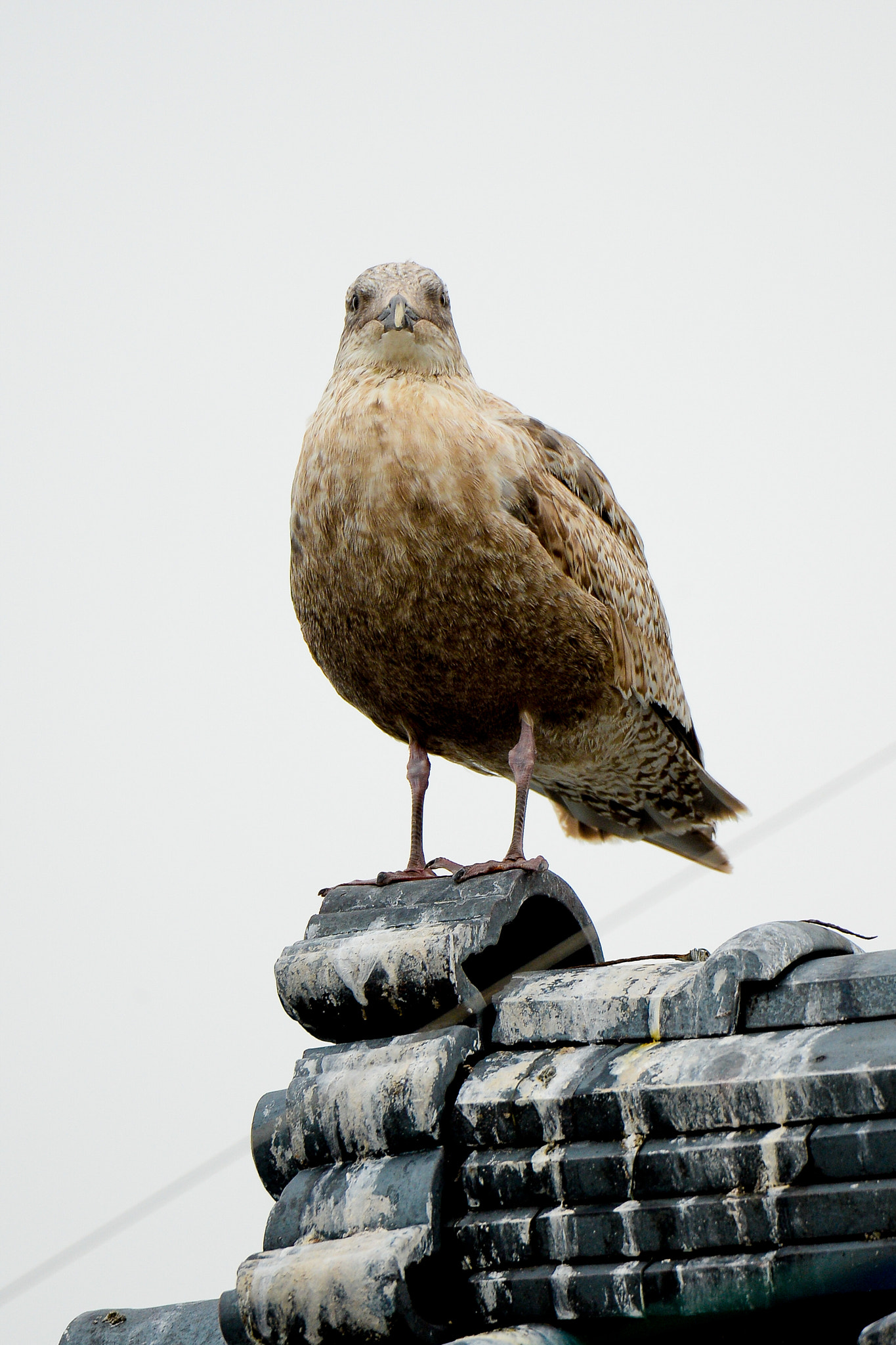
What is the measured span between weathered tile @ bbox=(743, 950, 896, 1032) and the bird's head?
2363mm

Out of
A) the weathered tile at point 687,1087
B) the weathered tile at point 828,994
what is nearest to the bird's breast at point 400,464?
the weathered tile at point 687,1087

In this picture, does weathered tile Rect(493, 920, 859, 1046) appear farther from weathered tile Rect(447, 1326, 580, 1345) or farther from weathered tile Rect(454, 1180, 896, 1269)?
weathered tile Rect(447, 1326, 580, 1345)

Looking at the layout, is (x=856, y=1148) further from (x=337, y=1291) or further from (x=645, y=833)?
(x=645, y=833)

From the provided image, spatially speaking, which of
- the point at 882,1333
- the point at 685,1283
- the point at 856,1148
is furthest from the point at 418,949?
the point at 882,1333

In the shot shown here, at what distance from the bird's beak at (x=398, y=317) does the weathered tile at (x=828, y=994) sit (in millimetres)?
2436

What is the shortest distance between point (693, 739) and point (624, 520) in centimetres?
89

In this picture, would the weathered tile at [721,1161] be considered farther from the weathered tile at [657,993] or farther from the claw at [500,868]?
the claw at [500,868]

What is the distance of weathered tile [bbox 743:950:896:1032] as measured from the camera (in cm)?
312

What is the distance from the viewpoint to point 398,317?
4.75 m

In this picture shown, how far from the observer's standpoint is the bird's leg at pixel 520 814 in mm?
4043

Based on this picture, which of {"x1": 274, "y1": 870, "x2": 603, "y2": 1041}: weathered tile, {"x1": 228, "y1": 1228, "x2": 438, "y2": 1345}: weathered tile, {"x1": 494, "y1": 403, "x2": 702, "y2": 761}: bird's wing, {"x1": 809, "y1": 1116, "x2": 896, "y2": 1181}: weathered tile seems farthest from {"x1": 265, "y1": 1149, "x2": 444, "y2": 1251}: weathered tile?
{"x1": 494, "y1": 403, "x2": 702, "y2": 761}: bird's wing

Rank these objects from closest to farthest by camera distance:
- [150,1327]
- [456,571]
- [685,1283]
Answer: [685,1283]
[150,1327]
[456,571]

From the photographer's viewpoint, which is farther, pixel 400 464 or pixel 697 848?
pixel 697 848

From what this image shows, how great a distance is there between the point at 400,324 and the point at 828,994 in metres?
2.55
